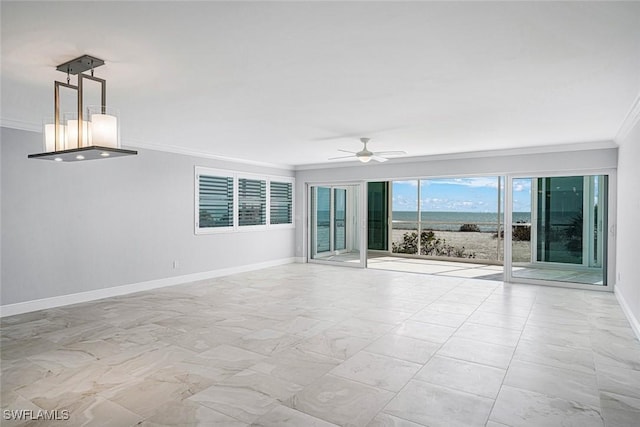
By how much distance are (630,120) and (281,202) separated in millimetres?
6632

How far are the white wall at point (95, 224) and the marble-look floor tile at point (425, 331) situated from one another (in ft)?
14.0

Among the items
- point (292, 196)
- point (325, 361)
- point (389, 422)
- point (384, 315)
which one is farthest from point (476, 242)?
point (389, 422)

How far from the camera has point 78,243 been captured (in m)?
→ 5.38

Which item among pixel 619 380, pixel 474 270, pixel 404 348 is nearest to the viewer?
pixel 619 380

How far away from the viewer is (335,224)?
9.30 m

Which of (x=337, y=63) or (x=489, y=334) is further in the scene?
(x=489, y=334)

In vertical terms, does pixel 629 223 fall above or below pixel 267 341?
above

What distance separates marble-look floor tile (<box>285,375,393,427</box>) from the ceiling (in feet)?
7.99

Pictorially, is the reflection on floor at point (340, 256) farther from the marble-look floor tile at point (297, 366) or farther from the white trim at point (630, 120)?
the marble-look floor tile at point (297, 366)

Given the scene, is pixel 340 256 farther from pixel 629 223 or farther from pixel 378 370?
pixel 378 370

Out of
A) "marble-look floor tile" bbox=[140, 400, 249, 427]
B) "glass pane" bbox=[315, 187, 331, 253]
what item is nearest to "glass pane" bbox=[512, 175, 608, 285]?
"glass pane" bbox=[315, 187, 331, 253]

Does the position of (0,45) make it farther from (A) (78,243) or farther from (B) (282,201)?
(B) (282,201)

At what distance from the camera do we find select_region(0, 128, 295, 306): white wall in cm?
478

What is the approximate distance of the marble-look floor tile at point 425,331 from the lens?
157 inches
